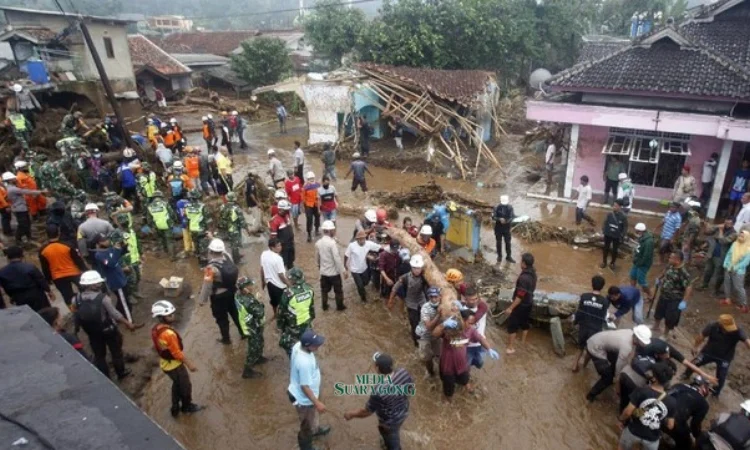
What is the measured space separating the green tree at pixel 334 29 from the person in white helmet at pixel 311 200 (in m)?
20.7

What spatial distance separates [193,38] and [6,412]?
166 ft

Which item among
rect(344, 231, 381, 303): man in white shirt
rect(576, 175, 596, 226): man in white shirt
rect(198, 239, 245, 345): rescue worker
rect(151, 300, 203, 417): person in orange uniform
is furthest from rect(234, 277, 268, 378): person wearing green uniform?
rect(576, 175, 596, 226): man in white shirt

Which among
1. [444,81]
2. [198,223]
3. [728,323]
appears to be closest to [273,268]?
[198,223]

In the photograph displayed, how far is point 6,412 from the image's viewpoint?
113 inches

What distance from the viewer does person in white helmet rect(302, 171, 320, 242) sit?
11.5 metres

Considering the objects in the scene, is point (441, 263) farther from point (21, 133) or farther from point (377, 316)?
point (21, 133)

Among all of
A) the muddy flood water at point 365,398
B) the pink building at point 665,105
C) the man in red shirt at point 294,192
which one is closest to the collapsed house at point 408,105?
the pink building at point 665,105

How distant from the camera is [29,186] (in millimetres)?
11094

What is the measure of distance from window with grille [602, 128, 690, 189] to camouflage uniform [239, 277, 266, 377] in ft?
39.6

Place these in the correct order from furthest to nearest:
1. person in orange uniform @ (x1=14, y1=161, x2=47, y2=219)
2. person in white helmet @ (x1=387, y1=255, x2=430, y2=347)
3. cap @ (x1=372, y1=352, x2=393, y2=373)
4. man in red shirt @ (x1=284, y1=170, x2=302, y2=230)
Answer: man in red shirt @ (x1=284, y1=170, x2=302, y2=230)
person in orange uniform @ (x1=14, y1=161, x2=47, y2=219)
person in white helmet @ (x1=387, y1=255, x2=430, y2=347)
cap @ (x1=372, y1=352, x2=393, y2=373)

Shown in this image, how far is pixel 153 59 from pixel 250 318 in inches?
1227

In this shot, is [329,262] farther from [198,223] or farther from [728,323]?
[728,323]

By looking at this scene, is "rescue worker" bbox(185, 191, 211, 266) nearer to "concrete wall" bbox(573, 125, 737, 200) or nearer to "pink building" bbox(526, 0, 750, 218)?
"pink building" bbox(526, 0, 750, 218)

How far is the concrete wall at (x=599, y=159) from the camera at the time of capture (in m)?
14.0
